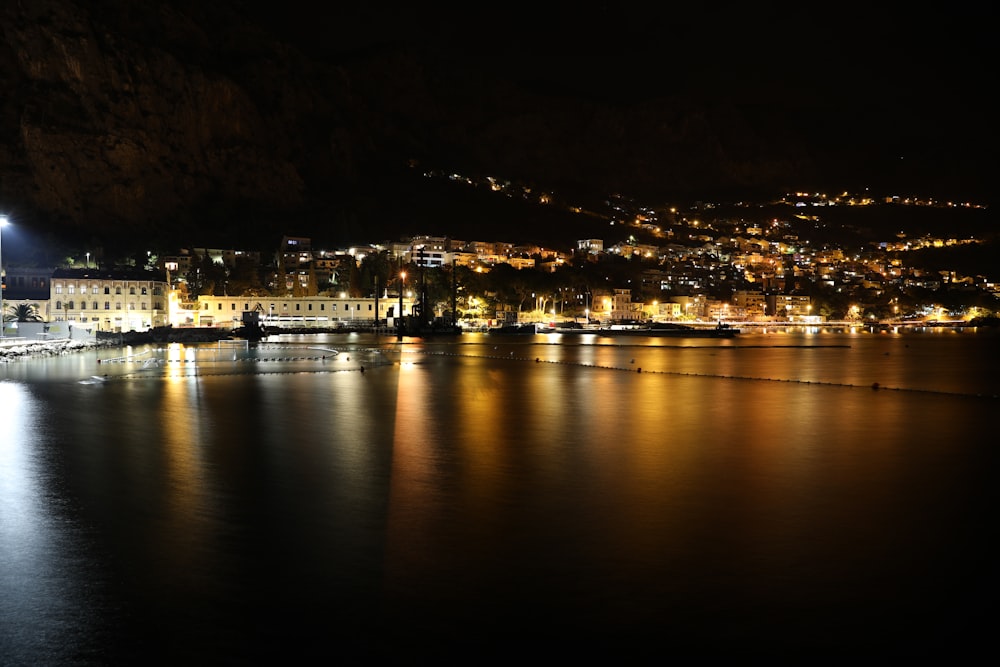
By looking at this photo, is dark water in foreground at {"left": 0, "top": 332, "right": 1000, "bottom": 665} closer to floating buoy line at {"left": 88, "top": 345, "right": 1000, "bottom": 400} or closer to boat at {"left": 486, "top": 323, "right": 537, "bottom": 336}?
floating buoy line at {"left": 88, "top": 345, "right": 1000, "bottom": 400}

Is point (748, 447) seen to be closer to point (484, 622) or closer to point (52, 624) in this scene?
point (484, 622)

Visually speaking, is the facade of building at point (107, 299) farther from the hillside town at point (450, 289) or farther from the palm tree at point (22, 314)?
the palm tree at point (22, 314)

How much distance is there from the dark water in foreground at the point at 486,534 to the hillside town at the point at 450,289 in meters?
50.4

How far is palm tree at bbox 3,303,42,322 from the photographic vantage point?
67387 millimetres

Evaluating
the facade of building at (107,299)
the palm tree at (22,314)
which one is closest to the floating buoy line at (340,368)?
the palm tree at (22,314)

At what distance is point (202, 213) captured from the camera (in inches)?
5536

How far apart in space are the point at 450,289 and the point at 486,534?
103 metres

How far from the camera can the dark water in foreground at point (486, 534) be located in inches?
222

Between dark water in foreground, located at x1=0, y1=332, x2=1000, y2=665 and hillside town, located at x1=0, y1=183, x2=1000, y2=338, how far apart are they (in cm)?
5042

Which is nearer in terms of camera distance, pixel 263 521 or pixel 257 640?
pixel 257 640

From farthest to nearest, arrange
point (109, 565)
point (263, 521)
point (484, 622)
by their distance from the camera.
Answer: point (263, 521) < point (109, 565) < point (484, 622)

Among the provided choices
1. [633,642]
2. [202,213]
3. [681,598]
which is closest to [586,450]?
[681,598]

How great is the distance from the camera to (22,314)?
229 feet

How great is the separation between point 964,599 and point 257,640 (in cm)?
549
